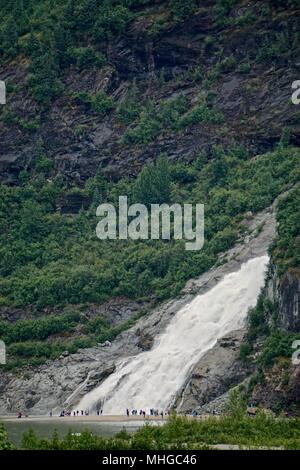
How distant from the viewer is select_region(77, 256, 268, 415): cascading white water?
520 feet

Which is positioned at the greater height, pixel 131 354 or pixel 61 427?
pixel 131 354

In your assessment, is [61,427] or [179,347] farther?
[179,347]

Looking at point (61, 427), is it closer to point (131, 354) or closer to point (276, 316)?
point (276, 316)

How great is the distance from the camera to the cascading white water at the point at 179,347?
158 m

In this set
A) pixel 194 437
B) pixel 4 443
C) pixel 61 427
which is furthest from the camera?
pixel 61 427

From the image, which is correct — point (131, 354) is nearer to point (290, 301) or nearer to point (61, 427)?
point (290, 301)

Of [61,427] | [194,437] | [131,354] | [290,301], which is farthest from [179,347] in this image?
[194,437]

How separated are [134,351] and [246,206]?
1340 inches

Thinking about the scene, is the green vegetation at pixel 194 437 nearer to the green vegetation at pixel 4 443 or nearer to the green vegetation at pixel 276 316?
the green vegetation at pixel 4 443

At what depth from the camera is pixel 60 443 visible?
362 feet

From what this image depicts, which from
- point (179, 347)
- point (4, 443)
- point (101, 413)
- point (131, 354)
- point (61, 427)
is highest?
point (4, 443)

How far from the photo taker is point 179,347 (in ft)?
546

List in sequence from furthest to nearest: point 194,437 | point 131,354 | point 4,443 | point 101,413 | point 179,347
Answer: point 131,354 → point 179,347 → point 101,413 → point 194,437 → point 4,443

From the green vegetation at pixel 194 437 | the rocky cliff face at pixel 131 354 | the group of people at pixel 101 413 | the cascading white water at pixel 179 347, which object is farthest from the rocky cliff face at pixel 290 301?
the green vegetation at pixel 194 437
